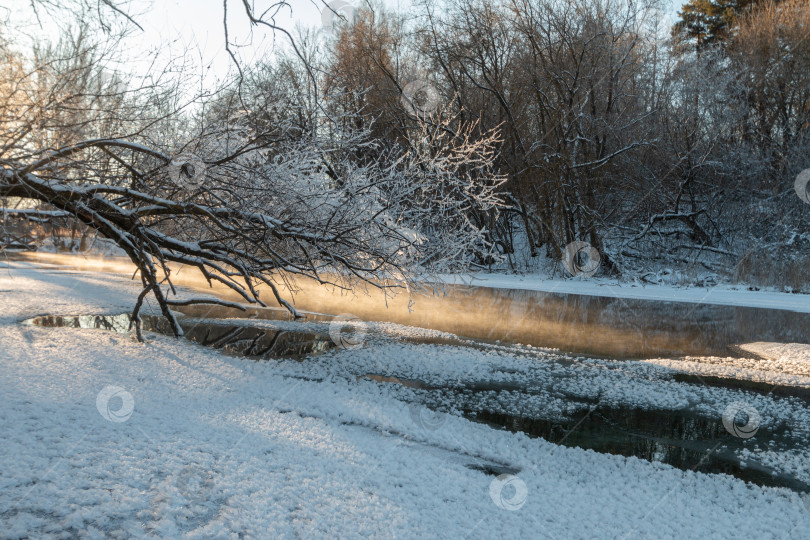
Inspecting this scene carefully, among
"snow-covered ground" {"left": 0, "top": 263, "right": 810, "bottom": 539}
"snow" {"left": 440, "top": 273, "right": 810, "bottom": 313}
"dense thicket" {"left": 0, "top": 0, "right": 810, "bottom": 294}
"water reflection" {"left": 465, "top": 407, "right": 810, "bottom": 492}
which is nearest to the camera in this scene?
"snow-covered ground" {"left": 0, "top": 263, "right": 810, "bottom": 539}

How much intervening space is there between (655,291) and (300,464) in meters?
15.4

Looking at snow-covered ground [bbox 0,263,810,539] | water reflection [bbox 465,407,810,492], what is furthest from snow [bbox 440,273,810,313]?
snow-covered ground [bbox 0,263,810,539]

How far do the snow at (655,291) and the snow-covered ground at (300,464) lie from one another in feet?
25.3

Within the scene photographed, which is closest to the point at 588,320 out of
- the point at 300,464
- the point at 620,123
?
the point at 300,464

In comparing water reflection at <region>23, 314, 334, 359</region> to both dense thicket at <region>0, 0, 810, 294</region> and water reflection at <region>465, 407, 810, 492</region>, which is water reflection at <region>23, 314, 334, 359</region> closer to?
water reflection at <region>465, 407, 810, 492</region>

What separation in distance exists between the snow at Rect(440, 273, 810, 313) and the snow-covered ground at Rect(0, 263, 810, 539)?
303 inches

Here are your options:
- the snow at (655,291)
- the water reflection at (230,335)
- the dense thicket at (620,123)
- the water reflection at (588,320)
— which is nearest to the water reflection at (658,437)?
the water reflection at (588,320)

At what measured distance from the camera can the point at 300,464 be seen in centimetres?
403

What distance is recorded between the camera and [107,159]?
4.46 meters

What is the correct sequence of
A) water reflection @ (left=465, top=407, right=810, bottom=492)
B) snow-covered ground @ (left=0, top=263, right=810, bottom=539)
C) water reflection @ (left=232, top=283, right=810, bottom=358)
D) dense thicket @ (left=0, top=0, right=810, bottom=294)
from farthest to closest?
dense thicket @ (left=0, top=0, right=810, bottom=294) < water reflection @ (left=232, top=283, right=810, bottom=358) < water reflection @ (left=465, top=407, right=810, bottom=492) < snow-covered ground @ (left=0, top=263, right=810, bottom=539)

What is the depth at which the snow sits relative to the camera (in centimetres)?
1443

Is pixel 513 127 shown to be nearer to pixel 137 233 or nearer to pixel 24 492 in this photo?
pixel 137 233

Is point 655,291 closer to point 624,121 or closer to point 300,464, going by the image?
point 624,121

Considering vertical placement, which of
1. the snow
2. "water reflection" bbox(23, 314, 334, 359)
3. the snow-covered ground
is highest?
the snow
